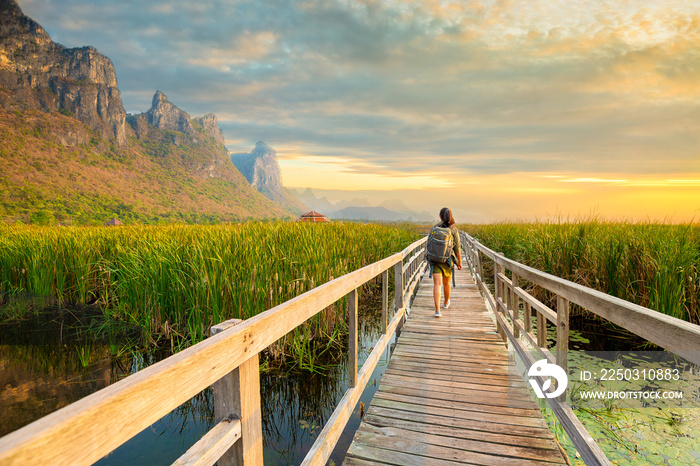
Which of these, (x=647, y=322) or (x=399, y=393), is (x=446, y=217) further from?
(x=647, y=322)

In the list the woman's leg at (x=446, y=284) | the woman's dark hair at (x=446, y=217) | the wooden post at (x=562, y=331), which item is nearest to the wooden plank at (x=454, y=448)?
the wooden post at (x=562, y=331)

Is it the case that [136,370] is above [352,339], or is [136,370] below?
below

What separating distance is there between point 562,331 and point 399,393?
6.17ft

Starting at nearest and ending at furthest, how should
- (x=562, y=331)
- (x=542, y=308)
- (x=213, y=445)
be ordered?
1. (x=213, y=445)
2. (x=562, y=331)
3. (x=542, y=308)

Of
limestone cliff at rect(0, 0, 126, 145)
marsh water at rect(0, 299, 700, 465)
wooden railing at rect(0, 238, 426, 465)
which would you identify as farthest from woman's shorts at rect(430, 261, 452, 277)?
limestone cliff at rect(0, 0, 126, 145)

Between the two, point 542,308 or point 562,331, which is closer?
point 562,331

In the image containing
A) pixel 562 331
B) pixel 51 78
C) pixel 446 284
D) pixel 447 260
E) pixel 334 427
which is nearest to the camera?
pixel 334 427

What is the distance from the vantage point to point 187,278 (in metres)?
4.72

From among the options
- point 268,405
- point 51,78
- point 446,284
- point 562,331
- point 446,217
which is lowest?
point 268,405

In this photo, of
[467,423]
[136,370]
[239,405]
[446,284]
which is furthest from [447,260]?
[239,405]

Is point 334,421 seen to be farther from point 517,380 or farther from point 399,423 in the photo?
point 517,380

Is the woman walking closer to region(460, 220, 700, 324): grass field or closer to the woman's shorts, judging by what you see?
the woman's shorts

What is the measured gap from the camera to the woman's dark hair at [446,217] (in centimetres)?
607

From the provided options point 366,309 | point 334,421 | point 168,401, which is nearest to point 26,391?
point 334,421
